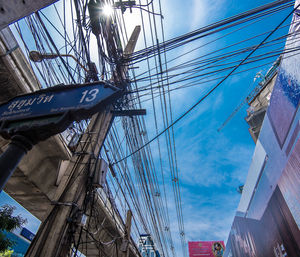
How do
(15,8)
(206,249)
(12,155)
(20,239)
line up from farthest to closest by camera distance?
(20,239)
(206,249)
(15,8)
(12,155)

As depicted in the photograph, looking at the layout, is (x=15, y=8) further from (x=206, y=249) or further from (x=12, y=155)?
(x=206, y=249)

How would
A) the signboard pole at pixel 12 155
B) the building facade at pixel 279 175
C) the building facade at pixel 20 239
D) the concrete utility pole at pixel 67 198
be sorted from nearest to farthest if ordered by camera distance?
the signboard pole at pixel 12 155 → the concrete utility pole at pixel 67 198 → the building facade at pixel 279 175 → the building facade at pixel 20 239

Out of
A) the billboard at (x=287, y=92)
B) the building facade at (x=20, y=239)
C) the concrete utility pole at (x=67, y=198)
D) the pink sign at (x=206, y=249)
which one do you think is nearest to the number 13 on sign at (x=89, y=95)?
the concrete utility pole at (x=67, y=198)

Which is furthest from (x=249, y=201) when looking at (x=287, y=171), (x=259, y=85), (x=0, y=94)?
(x=259, y=85)

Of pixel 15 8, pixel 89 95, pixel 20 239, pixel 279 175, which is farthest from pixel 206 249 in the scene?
pixel 15 8

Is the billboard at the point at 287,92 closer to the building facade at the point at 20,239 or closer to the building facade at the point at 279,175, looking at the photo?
the building facade at the point at 279,175

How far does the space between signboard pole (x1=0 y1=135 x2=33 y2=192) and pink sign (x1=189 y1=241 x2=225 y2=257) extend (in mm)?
16882

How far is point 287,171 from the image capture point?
4.10m

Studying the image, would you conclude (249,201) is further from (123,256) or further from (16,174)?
(16,174)

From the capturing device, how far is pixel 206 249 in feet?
48.4

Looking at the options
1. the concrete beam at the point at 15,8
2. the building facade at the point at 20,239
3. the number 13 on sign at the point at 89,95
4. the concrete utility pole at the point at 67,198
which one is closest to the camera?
the concrete beam at the point at 15,8

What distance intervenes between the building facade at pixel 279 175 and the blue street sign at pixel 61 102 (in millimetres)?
3262

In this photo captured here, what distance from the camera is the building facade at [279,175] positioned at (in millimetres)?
3873

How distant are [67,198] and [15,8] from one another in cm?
248
